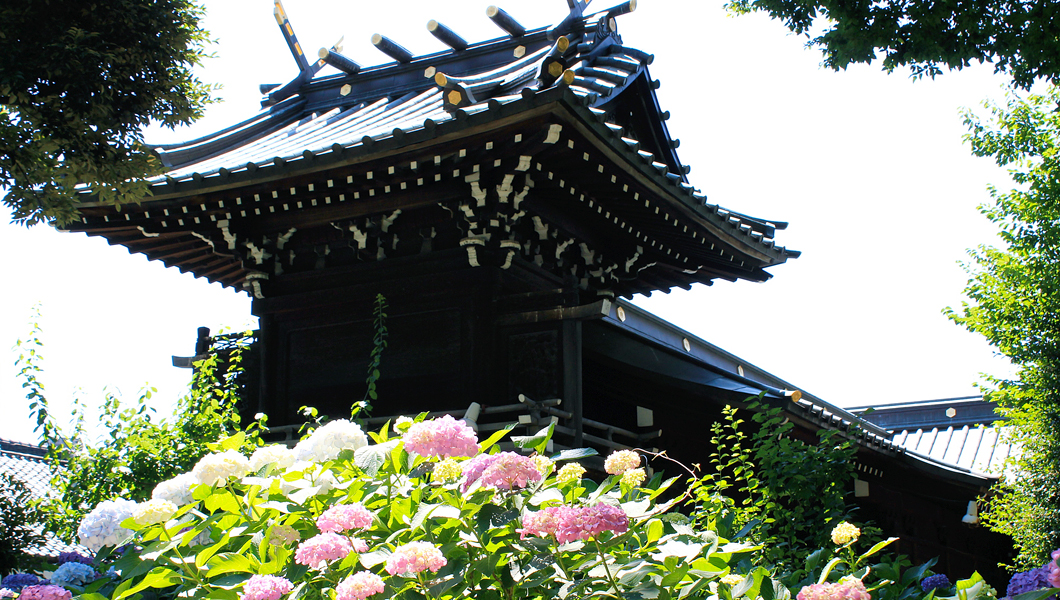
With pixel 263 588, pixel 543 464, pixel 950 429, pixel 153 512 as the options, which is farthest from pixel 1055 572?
pixel 950 429

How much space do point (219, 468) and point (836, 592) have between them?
6.87ft

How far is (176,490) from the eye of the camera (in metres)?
3.22

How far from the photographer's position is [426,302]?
23.4 ft

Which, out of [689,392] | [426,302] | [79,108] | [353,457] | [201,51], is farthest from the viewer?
[689,392]

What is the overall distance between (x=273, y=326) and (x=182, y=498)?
4685 mm

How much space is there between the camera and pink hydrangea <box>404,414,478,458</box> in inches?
113

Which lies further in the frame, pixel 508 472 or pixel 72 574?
pixel 72 574

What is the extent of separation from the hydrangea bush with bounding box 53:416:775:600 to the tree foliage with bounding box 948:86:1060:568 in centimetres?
937

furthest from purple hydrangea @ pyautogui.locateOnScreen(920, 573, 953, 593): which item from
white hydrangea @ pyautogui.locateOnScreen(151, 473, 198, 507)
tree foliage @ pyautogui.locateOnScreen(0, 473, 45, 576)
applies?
tree foliage @ pyautogui.locateOnScreen(0, 473, 45, 576)

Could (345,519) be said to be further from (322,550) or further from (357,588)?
(357,588)

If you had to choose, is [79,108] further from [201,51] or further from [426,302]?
[426,302]

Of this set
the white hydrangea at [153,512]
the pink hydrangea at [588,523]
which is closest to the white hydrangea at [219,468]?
the white hydrangea at [153,512]

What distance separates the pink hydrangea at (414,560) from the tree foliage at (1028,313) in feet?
33.0

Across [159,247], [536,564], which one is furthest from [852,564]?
[159,247]
